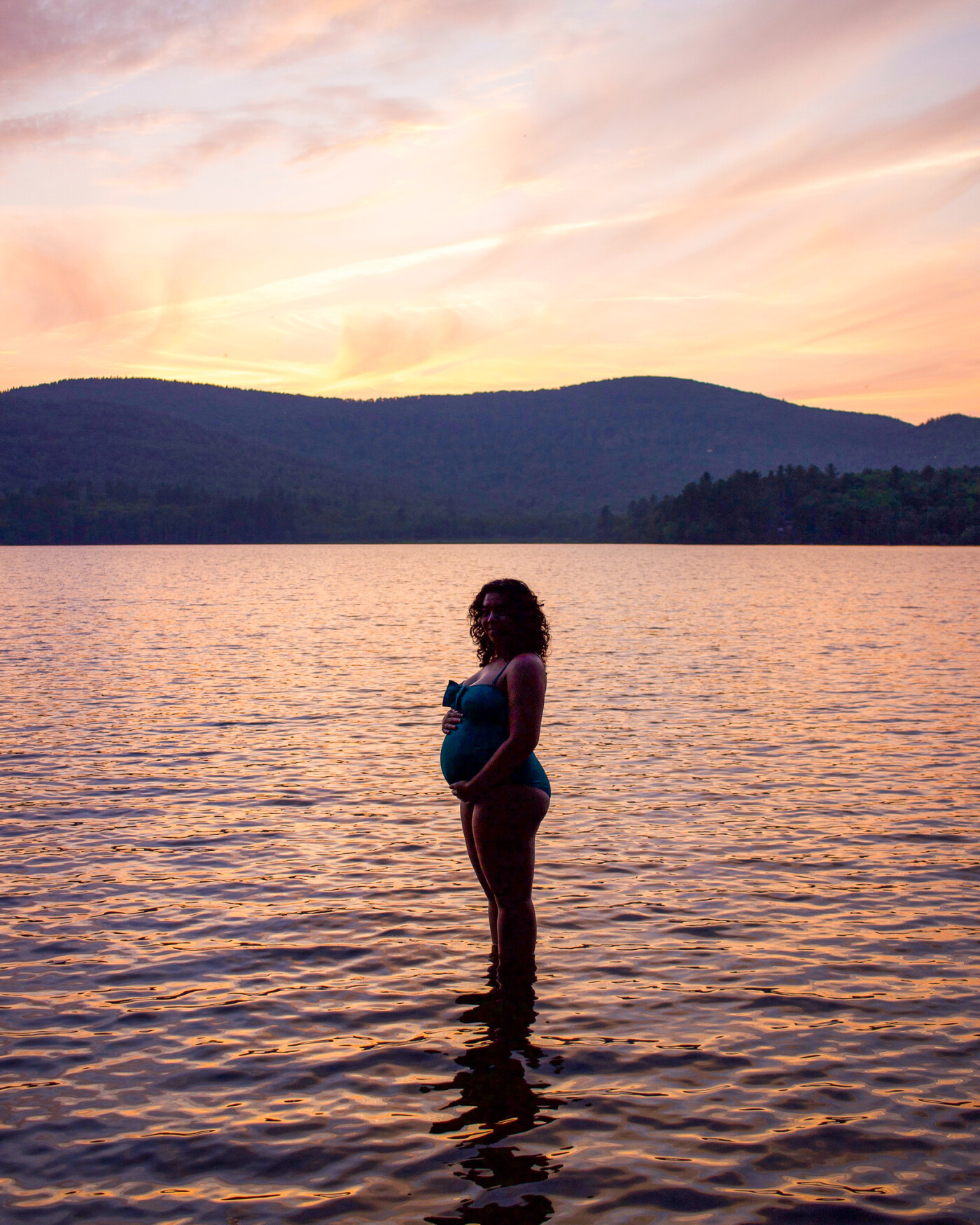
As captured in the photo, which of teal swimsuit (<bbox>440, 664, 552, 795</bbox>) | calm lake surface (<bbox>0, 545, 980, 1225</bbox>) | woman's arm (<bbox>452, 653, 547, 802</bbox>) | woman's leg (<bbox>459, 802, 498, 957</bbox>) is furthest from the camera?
woman's leg (<bbox>459, 802, 498, 957</bbox>)

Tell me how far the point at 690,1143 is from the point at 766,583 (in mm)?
99098

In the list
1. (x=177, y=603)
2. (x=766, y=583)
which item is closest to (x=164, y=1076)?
(x=177, y=603)

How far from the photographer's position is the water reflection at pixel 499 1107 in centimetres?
610

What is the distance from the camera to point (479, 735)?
8133mm

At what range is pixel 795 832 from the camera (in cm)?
1434

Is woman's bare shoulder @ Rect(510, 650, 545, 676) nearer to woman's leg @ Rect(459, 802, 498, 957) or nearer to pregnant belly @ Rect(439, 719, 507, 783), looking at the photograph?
pregnant belly @ Rect(439, 719, 507, 783)

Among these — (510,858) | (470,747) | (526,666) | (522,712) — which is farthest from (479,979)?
(526,666)

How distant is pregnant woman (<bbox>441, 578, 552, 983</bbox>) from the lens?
25.9ft

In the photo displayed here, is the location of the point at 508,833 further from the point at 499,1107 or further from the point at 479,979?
the point at 499,1107

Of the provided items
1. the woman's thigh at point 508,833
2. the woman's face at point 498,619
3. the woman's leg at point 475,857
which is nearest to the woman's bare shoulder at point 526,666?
the woman's face at point 498,619

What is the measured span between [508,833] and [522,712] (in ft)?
3.72

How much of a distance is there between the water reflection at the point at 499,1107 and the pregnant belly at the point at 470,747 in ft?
6.52

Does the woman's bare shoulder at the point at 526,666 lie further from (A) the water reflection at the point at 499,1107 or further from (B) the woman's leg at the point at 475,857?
(A) the water reflection at the point at 499,1107

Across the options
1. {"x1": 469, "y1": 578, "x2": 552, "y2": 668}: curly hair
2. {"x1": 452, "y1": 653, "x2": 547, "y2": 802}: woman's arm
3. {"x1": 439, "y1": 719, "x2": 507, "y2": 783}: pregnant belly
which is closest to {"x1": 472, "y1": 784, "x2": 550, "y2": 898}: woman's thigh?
{"x1": 439, "y1": 719, "x2": 507, "y2": 783}: pregnant belly
